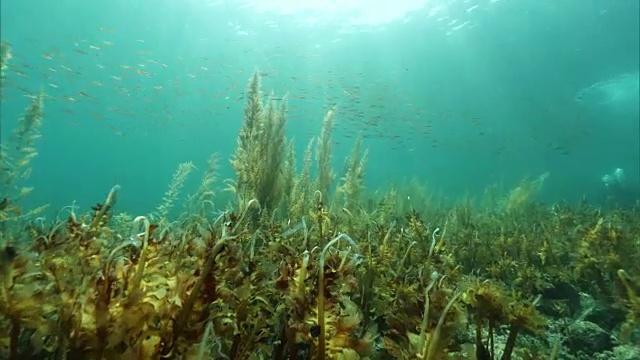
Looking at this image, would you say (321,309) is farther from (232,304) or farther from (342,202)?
(342,202)

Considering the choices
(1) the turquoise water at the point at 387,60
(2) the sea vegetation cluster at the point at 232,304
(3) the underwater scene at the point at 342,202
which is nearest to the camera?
(2) the sea vegetation cluster at the point at 232,304

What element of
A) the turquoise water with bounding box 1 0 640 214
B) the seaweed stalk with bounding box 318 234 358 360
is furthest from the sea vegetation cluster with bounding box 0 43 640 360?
the turquoise water with bounding box 1 0 640 214

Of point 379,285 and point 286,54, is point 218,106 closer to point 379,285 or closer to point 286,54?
point 286,54

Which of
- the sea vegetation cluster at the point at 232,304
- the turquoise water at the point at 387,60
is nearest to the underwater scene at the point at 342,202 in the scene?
the sea vegetation cluster at the point at 232,304

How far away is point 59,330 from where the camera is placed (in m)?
1.13

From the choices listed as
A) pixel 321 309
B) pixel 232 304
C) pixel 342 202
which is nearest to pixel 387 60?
pixel 342 202

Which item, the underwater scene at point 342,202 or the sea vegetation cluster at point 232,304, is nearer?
the sea vegetation cluster at point 232,304

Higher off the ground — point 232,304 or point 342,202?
point 342,202

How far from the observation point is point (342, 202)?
9.29m

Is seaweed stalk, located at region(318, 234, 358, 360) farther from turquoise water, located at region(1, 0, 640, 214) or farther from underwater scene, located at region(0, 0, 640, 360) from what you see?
turquoise water, located at region(1, 0, 640, 214)

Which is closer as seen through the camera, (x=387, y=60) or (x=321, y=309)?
(x=321, y=309)

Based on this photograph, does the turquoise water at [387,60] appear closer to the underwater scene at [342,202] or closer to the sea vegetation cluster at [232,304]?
the underwater scene at [342,202]

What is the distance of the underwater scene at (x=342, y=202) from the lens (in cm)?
127

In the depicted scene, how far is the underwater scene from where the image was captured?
127 centimetres
